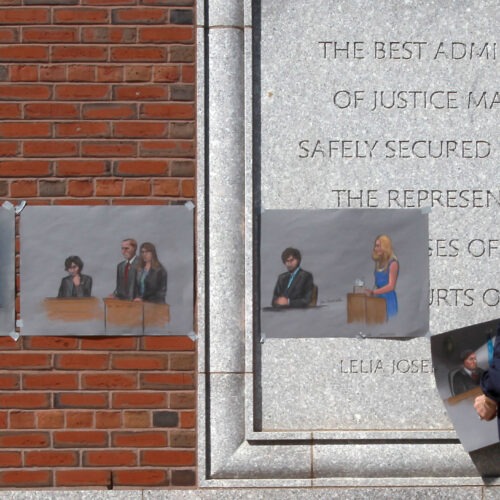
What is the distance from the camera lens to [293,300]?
4.34 meters

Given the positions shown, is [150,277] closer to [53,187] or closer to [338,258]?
[53,187]

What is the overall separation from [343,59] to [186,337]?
1.54 m

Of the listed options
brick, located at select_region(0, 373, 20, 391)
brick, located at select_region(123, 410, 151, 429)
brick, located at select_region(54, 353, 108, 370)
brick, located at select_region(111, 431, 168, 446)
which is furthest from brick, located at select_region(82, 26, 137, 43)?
brick, located at select_region(111, 431, 168, 446)

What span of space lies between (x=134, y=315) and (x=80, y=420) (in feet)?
1.85

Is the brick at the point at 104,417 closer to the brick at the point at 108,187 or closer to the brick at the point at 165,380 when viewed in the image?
the brick at the point at 165,380

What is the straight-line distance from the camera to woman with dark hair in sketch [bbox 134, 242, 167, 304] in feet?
14.2

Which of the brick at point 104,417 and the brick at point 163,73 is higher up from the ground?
the brick at point 163,73

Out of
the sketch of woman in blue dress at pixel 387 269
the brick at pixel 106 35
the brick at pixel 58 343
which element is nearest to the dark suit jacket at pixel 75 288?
the brick at pixel 58 343

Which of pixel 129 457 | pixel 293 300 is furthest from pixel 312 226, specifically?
pixel 129 457

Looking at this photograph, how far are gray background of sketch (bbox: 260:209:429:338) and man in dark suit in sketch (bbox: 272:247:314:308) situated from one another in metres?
0.03

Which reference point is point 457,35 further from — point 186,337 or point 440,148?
point 186,337

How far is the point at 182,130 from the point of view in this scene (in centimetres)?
432

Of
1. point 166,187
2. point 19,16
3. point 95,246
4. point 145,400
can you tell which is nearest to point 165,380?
point 145,400

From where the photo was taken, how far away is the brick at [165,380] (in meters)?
4.31
